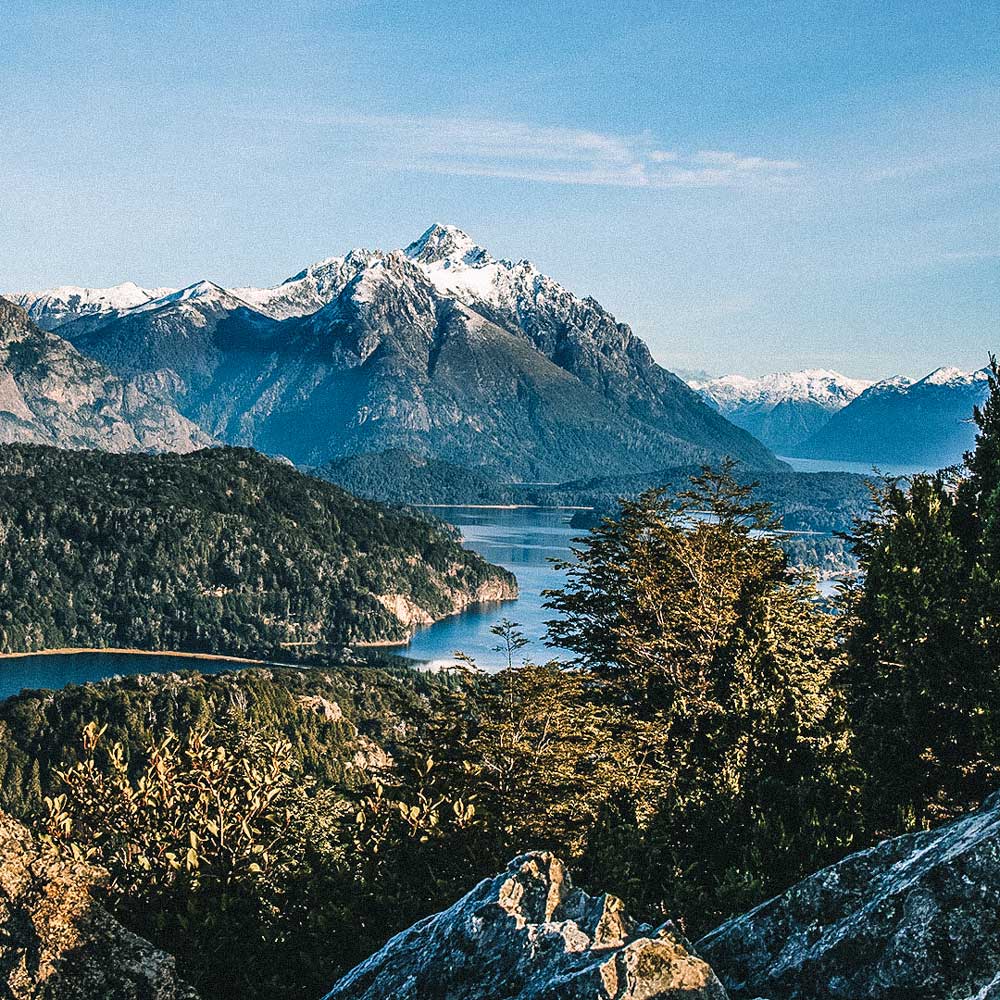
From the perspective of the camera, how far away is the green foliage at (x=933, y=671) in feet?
72.7

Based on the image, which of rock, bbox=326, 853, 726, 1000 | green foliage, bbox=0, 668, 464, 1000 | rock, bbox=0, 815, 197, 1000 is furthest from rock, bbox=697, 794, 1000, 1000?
green foliage, bbox=0, 668, 464, 1000

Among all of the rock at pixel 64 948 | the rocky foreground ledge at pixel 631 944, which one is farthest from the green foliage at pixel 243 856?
the rocky foreground ledge at pixel 631 944

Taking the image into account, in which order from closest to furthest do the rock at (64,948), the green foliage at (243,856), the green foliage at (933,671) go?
the rock at (64,948) → the green foliage at (243,856) → the green foliage at (933,671)

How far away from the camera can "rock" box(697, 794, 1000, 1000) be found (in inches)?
414

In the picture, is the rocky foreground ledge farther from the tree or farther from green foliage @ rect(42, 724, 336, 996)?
the tree

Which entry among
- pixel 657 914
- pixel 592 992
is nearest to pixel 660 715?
pixel 657 914

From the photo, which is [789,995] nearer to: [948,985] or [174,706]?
[948,985]

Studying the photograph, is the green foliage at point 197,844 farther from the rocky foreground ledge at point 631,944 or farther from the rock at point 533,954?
the rock at point 533,954

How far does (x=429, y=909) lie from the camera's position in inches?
727

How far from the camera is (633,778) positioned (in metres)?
26.8

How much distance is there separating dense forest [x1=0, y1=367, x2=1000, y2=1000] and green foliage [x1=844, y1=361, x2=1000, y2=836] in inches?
1.9

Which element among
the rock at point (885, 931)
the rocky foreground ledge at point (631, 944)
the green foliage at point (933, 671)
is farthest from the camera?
the green foliage at point (933, 671)

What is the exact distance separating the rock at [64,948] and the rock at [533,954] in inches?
103

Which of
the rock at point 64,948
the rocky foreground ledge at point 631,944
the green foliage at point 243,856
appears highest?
the rocky foreground ledge at point 631,944
